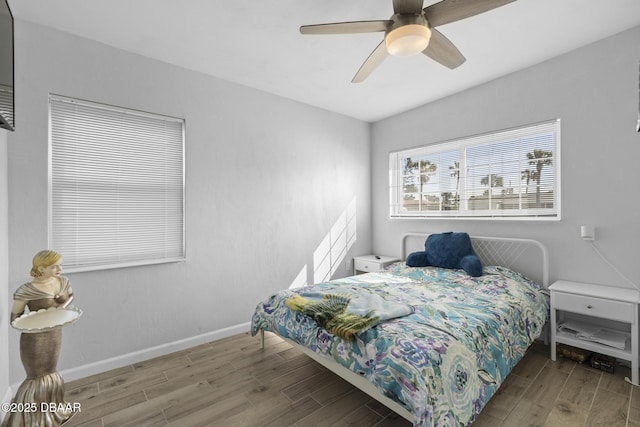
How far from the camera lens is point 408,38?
5.63 feet

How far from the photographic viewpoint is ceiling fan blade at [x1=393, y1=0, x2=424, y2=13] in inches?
65.4

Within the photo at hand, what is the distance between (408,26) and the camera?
1.69 metres

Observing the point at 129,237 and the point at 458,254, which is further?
the point at 458,254

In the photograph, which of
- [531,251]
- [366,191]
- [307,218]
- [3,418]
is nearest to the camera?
[3,418]

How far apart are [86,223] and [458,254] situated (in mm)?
3551

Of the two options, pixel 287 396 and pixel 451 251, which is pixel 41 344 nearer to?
pixel 287 396

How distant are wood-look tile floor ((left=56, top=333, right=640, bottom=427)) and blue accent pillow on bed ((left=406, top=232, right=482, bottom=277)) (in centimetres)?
100

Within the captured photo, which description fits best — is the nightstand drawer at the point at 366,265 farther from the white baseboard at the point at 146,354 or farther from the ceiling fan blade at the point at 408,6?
the ceiling fan blade at the point at 408,6

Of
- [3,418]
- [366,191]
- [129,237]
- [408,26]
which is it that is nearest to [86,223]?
[129,237]

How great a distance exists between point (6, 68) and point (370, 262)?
382 cm

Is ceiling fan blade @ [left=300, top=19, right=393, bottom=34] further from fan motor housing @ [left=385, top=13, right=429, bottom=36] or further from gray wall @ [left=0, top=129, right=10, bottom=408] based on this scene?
gray wall @ [left=0, top=129, right=10, bottom=408]

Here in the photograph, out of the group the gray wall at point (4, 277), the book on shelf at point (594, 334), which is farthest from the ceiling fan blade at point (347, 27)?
the book on shelf at point (594, 334)

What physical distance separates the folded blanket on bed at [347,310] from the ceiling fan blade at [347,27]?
5.84 feet

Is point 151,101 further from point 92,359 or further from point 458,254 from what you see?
point 458,254
